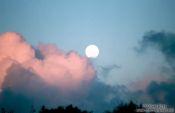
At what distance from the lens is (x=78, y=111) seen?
98.8m

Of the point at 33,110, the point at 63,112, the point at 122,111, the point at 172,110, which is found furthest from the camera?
the point at 33,110

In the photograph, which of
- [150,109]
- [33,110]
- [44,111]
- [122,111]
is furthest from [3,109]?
[150,109]

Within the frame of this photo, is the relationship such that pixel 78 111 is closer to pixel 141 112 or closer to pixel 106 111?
pixel 106 111

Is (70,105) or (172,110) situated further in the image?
(70,105)

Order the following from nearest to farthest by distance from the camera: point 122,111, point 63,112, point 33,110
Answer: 1. point 122,111
2. point 63,112
3. point 33,110

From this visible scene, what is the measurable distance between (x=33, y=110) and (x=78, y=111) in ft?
145

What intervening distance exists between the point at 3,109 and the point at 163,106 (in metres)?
84.0

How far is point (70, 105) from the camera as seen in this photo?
9812 cm

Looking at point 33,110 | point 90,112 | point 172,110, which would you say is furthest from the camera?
point 33,110

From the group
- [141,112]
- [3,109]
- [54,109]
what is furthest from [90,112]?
[3,109]

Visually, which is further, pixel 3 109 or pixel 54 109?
pixel 3 109

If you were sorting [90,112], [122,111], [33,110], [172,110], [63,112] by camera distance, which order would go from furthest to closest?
1. [33,110]
2. [90,112]
3. [63,112]
4. [122,111]
5. [172,110]

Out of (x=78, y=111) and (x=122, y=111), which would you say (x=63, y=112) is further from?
(x=122, y=111)

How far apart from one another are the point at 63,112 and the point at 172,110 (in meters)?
35.0
